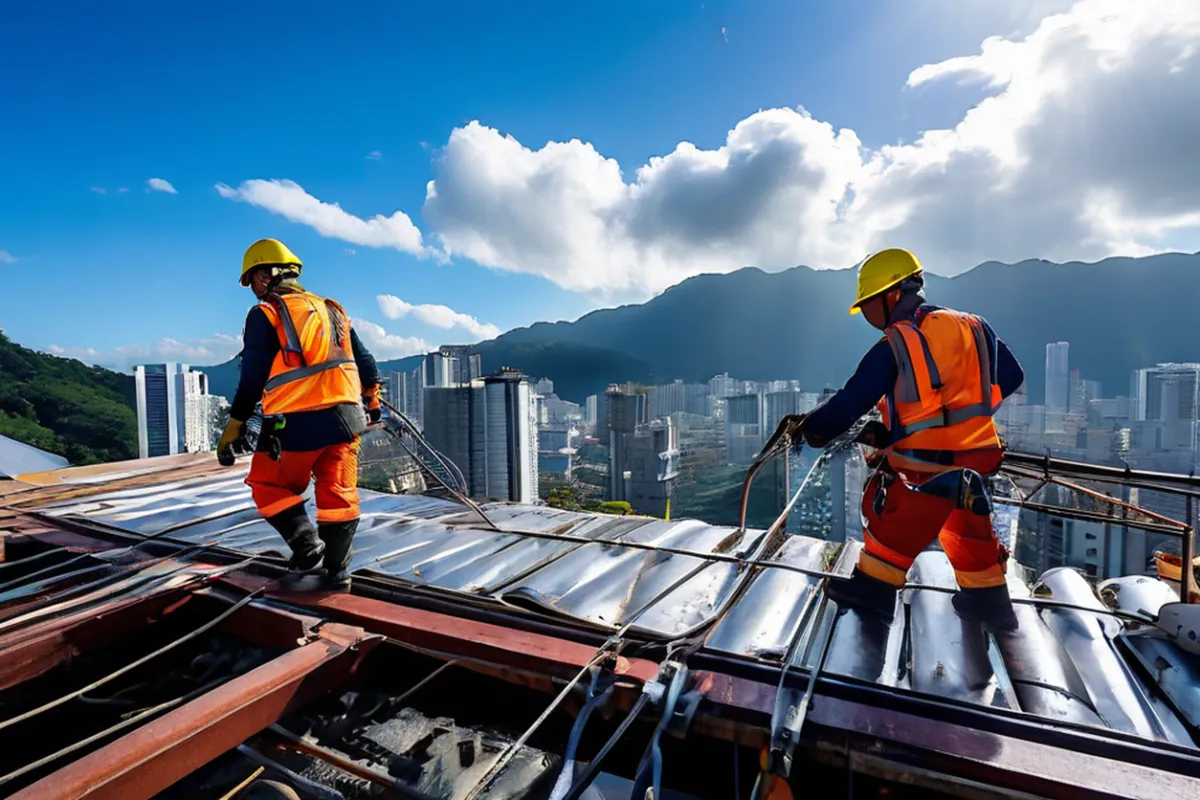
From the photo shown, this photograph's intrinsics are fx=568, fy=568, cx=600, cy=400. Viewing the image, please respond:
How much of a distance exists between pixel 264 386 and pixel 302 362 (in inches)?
10.8

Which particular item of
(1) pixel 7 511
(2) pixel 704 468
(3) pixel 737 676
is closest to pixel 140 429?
(1) pixel 7 511

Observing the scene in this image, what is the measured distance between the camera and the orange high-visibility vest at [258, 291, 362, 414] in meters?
3.10

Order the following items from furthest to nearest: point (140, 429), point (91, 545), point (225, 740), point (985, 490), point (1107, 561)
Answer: point (140, 429) → point (1107, 561) → point (91, 545) → point (985, 490) → point (225, 740)

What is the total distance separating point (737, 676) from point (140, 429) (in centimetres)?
4302

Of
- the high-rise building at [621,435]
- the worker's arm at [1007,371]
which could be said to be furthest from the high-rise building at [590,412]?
the worker's arm at [1007,371]

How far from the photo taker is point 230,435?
11.1 feet

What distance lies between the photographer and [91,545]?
3916mm

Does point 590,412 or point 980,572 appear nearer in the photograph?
point 980,572

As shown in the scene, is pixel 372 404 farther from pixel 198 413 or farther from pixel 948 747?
pixel 198 413

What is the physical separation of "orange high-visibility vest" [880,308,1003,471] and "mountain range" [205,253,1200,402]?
46.2 m

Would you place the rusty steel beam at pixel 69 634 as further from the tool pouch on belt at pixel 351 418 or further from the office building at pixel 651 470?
the office building at pixel 651 470

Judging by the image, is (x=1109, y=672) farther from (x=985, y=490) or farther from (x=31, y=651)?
(x=31, y=651)

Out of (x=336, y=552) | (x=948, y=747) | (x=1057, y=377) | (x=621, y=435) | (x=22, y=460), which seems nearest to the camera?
(x=948, y=747)

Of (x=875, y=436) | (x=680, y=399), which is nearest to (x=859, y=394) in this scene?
(x=875, y=436)
